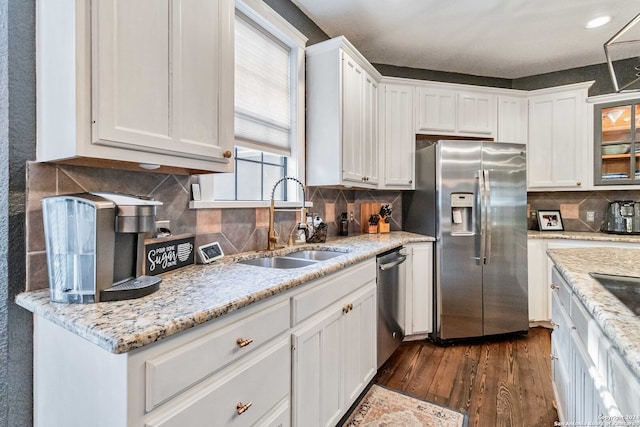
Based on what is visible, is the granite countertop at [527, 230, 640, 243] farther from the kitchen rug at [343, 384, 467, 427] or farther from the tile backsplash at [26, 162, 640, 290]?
the kitchen rug at [343, 384, 467, 427]

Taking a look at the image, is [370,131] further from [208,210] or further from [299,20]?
[208,210]

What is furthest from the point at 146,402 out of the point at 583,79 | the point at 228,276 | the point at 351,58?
the point at 583,79

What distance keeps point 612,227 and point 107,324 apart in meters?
4.28

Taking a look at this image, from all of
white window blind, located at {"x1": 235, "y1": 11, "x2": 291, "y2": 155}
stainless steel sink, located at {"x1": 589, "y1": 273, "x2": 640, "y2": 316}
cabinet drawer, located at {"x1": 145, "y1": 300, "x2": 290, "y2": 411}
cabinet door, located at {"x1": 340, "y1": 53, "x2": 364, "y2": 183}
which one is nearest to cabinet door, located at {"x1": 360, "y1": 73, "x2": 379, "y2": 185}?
cabinet door, located at {"x1": 340, "y1": 53, "x2": 364, "y2": 183}

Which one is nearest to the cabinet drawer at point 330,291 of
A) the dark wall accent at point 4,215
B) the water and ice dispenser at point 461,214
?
the dark wall accent at point 4,215

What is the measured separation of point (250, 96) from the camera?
212 cm

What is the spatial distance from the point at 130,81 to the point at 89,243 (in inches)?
21.1

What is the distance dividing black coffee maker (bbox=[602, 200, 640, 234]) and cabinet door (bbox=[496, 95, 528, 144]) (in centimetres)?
110

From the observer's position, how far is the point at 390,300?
242 centimetres

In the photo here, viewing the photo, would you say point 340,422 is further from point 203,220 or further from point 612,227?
point 612,227

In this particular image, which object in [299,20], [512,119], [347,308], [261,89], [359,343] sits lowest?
[359,343]

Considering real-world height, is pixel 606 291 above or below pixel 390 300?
above

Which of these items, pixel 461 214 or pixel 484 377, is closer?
pixel 484 377

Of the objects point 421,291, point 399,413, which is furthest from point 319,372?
point 421,291
